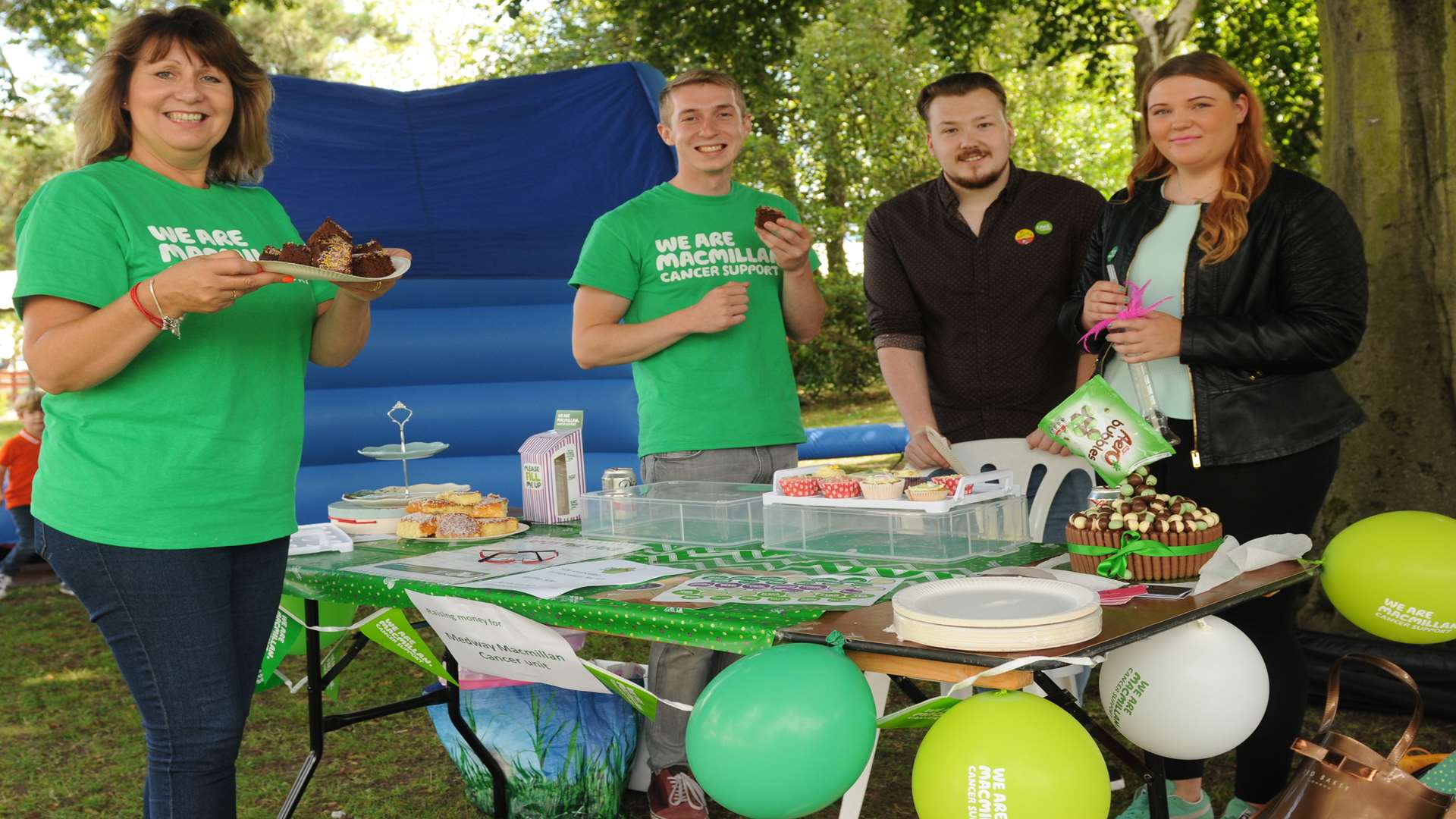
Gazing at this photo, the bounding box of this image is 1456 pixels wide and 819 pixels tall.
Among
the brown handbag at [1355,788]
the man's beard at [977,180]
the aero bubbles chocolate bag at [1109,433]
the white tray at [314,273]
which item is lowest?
the brown handbag at [1355,788]

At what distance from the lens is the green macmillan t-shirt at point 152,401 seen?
1837mm

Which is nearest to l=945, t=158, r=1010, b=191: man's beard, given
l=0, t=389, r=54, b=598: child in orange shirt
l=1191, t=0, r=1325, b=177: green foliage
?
l=0, t=389, r=54, b=598: child in orange shirt

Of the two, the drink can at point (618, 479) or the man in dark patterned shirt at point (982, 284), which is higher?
the man in dark patterned shirt at point (982, 284)

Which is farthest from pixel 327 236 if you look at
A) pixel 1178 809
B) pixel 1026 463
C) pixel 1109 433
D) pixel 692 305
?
pixel 1178 809

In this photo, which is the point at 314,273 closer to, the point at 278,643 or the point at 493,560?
the point at 493,560

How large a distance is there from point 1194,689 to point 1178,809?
80 centimetres

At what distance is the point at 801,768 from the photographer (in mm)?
1567

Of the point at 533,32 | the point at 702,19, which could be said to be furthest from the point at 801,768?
the point at 533,32

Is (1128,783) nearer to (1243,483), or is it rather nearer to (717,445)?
(1243,483)

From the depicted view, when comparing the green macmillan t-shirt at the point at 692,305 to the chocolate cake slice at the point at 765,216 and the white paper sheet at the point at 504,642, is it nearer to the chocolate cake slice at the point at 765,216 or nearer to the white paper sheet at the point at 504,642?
the chocolate cake slice at the point at 765,216

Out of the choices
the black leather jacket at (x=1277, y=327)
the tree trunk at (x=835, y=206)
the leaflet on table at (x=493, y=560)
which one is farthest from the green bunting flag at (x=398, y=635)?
the tree trunk at (x=835, y=206)

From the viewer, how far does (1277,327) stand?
228 cm

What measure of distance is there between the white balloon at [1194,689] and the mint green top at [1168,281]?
0.67 m

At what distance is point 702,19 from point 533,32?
10041 mm
